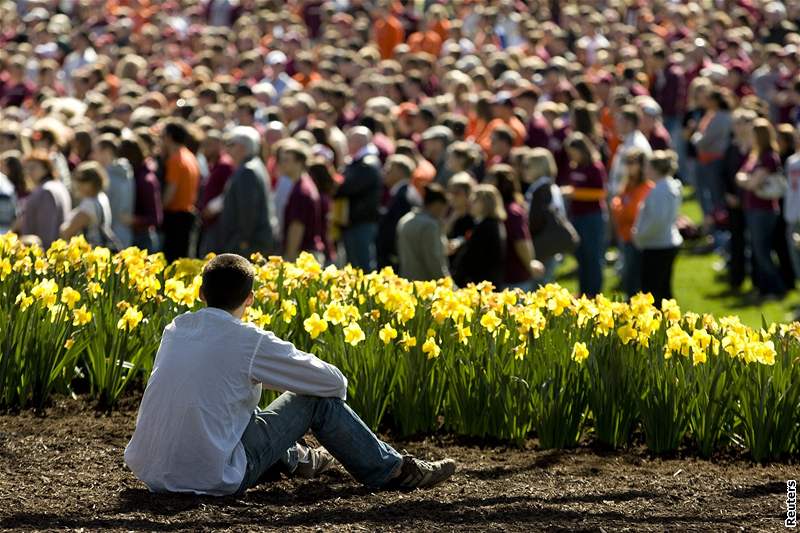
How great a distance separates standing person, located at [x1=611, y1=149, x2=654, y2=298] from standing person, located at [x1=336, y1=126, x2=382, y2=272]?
2.10m

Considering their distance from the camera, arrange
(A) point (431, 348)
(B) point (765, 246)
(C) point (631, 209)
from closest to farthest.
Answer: (A) point (431, 348) → (C) point (631, 209) → (B) point (765, 246)

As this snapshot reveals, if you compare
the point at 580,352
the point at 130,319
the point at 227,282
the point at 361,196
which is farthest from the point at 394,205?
the point at 227,282

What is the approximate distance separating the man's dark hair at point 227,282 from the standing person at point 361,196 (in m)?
7.29

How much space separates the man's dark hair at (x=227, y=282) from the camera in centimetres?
611

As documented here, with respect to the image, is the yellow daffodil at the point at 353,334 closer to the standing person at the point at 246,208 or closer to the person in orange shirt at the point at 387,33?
the standing person at the point at 246,208

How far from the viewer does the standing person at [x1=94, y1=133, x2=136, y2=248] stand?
1283 cm

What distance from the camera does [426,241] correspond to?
11055mm

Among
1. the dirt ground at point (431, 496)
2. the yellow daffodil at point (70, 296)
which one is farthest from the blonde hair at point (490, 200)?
the yellow daffodil at point (70, 296)

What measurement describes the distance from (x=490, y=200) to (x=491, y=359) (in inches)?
158

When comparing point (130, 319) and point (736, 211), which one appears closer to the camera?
point (130, 319)

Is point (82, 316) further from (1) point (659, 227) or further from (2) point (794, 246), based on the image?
Answer: (2) point (794, 246)

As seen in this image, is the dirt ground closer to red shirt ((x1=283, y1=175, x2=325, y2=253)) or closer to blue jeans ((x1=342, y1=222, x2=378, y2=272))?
red shirt ((x1=283, y1=175, x2=325, y2=253))

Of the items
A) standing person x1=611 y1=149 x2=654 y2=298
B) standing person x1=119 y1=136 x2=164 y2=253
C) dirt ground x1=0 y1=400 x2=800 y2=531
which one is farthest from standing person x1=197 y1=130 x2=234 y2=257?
dirt ground x1=0 y1=400 x2=800 y2=531

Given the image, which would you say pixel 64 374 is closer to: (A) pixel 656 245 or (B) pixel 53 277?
(B) pixel 53 277
